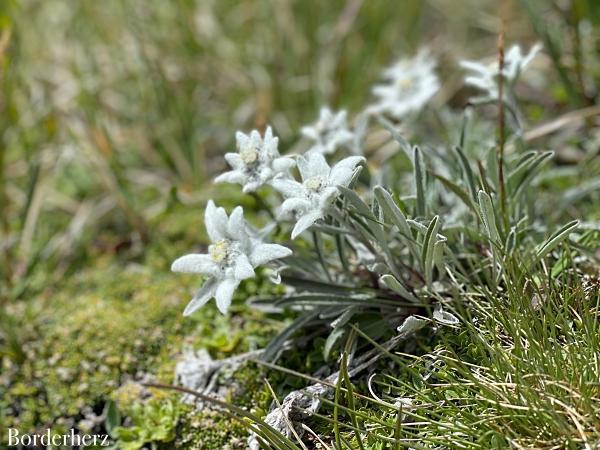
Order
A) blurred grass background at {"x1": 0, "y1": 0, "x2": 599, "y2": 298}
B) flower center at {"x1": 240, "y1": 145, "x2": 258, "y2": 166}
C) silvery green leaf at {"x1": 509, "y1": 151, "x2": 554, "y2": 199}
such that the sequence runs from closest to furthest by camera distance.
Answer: flower center at {"x1": 240, "y1": 145, "x2": 258, "y2": 166}
silvery green leaf at {"x1": 509, "y1": 151, "x2": 554, "y2": 199}
blurred grass background at {"x1": 0, "y1": 0, "x2": 599, "y2": 298}

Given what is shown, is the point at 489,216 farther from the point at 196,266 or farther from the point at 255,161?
the point at 196,266

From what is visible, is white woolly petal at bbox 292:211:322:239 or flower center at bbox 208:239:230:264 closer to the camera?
white woolly petal at bbox 292:211:322:239

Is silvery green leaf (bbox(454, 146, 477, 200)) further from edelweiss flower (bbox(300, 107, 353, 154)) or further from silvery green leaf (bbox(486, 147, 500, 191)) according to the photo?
edelweiss flower (bbox(300, 107, 353, 154))

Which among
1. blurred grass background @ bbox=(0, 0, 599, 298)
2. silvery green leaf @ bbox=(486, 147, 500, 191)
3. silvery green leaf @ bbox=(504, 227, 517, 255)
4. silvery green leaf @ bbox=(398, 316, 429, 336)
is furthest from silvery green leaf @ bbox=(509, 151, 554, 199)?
blurred grass background @ bbox=(0, 0, 599, 298)

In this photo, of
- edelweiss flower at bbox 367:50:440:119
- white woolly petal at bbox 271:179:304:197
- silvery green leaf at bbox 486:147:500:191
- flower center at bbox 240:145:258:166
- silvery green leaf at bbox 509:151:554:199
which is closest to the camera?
white woolly petal at bbox 271:179:304:197

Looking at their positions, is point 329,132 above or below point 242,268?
above

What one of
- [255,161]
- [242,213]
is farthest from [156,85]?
[242,213]

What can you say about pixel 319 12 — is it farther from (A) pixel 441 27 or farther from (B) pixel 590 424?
(B) pixel 590 424

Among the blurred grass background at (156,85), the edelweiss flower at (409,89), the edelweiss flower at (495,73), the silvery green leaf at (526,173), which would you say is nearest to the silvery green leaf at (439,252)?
the silvery green leaf at (526,173)
